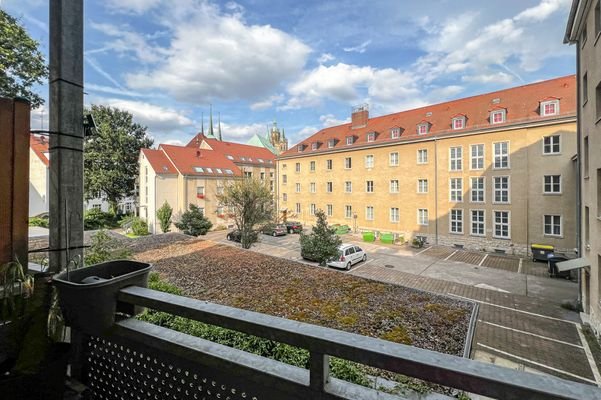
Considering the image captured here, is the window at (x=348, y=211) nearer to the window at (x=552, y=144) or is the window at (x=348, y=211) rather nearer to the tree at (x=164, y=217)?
the window at (x=552, y=144)

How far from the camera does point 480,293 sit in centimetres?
1345

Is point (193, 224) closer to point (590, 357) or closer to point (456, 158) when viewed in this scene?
point (456, 158)

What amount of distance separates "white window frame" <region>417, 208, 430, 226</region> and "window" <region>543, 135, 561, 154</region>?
9.53 meters

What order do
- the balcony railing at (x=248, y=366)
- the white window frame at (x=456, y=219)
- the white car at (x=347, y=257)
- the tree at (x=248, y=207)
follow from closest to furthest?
1. the balcony railing at (x=248, y=366)
2. the white car at (x=347, y=257)
3. the tree at (x=248, y=207)
4. the white window frame at (x=456, y=219)

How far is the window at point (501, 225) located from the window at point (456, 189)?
9.42ft

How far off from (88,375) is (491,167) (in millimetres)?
27098

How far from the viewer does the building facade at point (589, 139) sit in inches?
370

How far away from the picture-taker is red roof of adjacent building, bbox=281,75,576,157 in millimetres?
21578

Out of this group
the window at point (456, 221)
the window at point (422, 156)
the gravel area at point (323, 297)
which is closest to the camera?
the gravel area at point (323, 297)

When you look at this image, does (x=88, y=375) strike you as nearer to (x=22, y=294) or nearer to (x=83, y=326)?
(x=83, y=326)

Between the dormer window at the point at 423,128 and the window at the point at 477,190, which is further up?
the dormer window at the point at 423,128

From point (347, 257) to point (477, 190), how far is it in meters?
13.9

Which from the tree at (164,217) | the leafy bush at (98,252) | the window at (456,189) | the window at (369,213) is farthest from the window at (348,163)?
the leafy bush at (98,252)

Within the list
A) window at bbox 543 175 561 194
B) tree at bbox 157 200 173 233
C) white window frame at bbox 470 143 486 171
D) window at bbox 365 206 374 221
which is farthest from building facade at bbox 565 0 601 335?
tree at bbox 157 200 173 233
